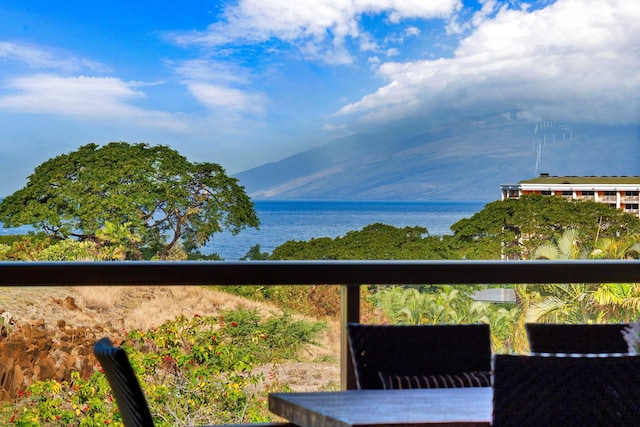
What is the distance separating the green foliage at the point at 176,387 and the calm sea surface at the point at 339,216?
2295 cm

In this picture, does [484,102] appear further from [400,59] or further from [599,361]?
[599,361]

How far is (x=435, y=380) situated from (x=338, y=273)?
485 mm

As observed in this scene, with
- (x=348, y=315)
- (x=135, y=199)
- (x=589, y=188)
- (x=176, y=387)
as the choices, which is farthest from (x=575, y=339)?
(x=589, y=188)

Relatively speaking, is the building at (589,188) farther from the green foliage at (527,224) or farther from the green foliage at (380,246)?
the green foliage at (380,246)

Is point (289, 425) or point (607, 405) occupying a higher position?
point (607, 405)

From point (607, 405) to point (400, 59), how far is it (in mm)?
30130

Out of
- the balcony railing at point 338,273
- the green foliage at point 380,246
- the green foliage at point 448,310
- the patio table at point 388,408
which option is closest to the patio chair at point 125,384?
the patio table at point 388,408

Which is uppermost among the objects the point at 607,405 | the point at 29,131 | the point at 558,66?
the point at 558,66

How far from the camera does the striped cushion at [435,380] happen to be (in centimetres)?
219

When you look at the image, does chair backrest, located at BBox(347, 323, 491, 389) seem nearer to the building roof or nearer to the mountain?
the building roof

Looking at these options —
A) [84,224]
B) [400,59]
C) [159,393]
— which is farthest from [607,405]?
[400,59]

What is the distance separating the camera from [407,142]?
32.3 meters

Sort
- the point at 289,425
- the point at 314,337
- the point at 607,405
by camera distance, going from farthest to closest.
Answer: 1. the point at 314,337
2. the point at 289,425
3. the point at 607,405

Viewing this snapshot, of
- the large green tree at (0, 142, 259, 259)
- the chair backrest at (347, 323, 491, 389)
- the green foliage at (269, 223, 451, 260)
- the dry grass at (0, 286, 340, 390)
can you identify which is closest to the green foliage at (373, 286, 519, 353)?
the dry grass at (0, 286, 340, 390)
